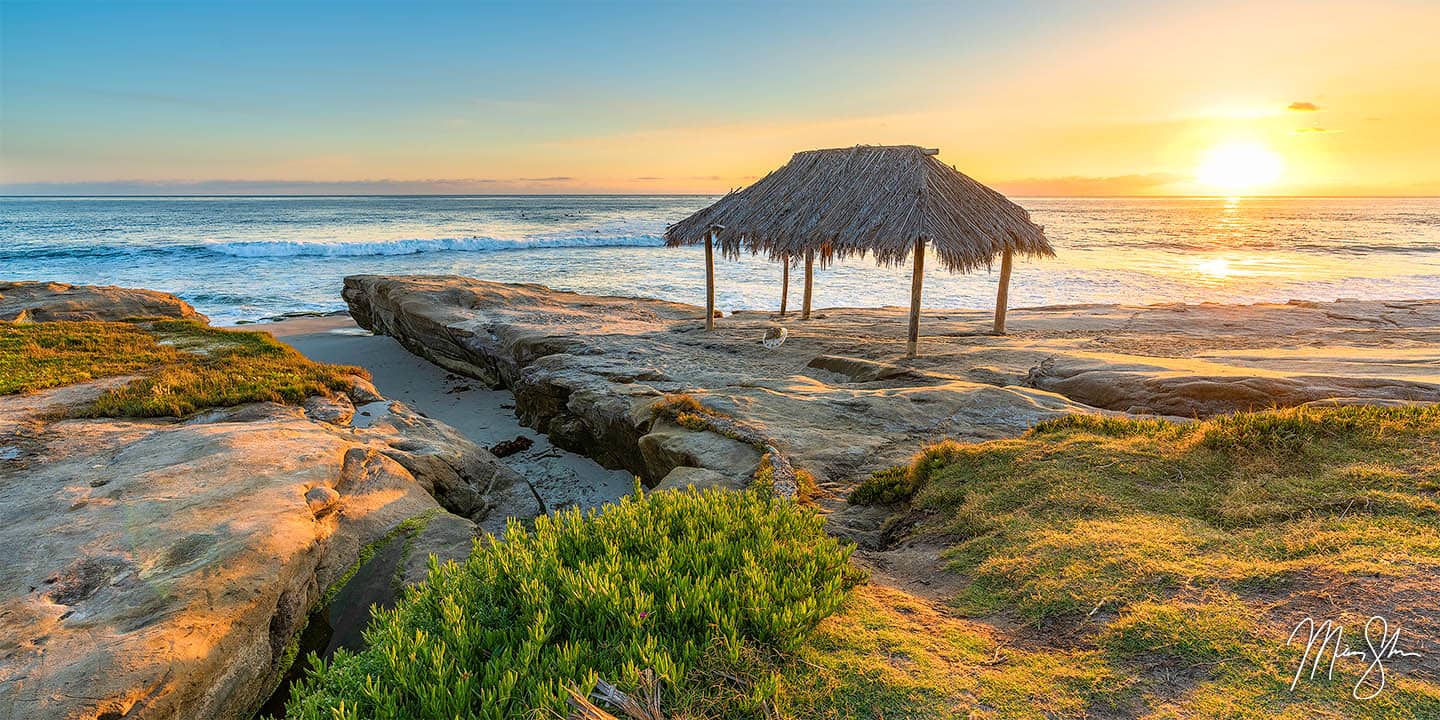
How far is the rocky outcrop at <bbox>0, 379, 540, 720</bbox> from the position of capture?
10.2 feet

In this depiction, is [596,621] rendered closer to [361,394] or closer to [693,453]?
[693,453]

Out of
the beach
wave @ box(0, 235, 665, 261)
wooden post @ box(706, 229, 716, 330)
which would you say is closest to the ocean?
wave @ box(0, 235, 665, 261)

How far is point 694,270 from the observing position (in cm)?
3541

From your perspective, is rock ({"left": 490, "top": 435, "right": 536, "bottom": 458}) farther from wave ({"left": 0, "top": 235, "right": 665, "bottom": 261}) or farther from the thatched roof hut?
wave ({"left": 0, "top": 235, "right": 665, "bottom": 261})

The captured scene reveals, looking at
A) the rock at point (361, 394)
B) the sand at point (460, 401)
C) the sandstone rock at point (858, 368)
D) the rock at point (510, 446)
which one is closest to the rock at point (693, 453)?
the sand at point (460, 401)

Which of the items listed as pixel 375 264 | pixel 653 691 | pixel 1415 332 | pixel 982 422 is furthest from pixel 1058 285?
pixel 375 264

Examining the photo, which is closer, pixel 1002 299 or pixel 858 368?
pixel 858 368

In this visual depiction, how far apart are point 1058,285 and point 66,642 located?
32225mm

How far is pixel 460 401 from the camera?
12375mm

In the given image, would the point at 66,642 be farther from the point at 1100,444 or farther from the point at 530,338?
the point at 530,338

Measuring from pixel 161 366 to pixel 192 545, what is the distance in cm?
663

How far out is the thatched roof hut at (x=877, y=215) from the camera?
12.2 m
